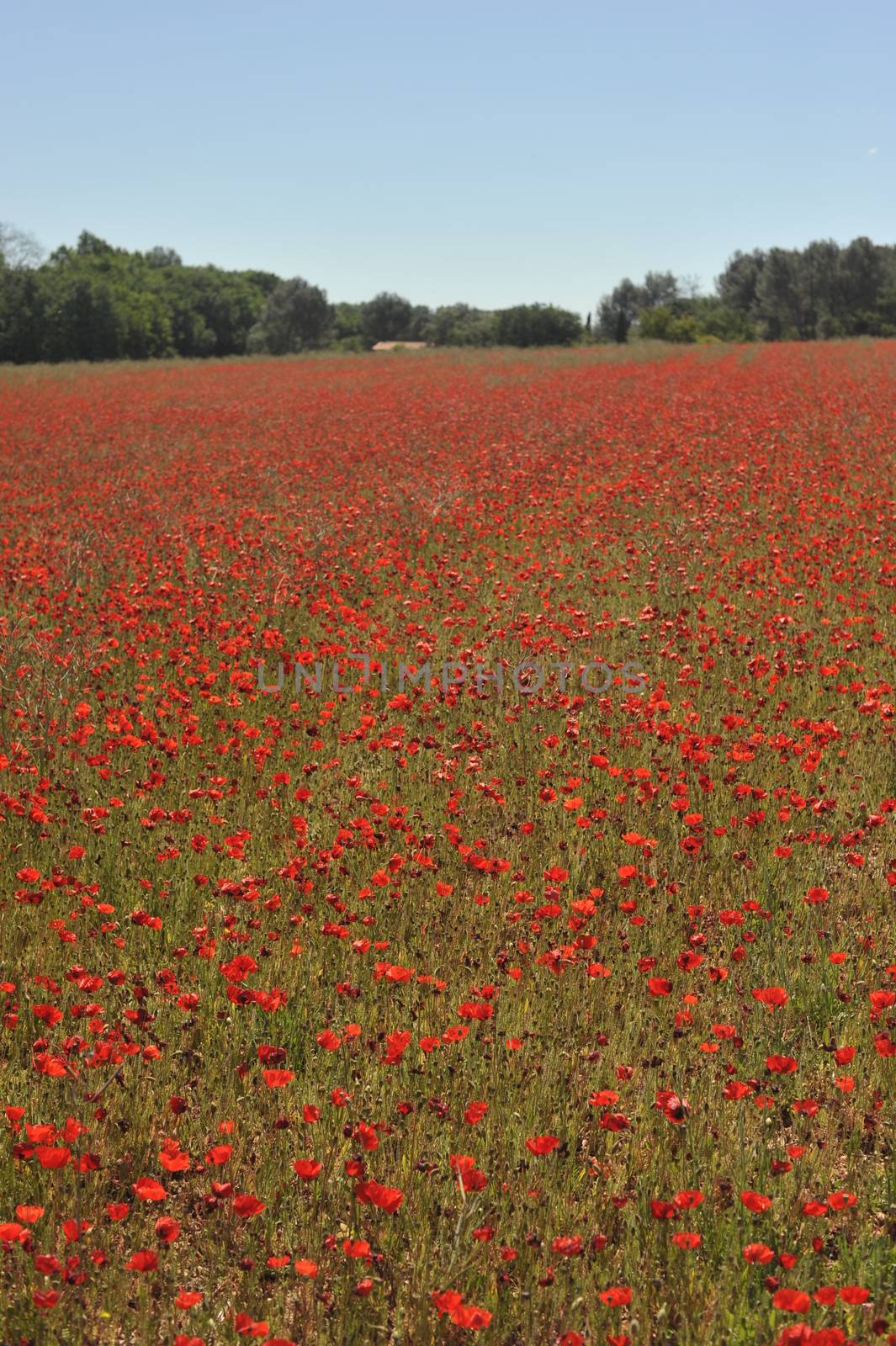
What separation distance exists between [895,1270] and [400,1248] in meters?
1.38

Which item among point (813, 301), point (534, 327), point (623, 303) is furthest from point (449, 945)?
point (623, 303)

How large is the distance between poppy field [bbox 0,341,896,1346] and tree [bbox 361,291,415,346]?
111 m

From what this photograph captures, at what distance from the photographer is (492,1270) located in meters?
2.90

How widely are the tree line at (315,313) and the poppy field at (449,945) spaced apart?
2488 inches

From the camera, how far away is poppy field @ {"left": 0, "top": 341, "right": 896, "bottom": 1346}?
9.42 ft

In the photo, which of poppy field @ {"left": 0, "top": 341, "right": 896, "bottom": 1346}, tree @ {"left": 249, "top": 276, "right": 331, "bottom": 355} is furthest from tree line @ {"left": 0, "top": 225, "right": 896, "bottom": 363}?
poppy field @ {"left": 0, "top": 341, "right": 896, "bottom": 1346}

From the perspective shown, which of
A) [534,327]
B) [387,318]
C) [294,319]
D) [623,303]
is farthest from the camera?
[623,303]

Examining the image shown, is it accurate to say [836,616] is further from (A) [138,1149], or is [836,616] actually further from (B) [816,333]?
(B) [816,333]

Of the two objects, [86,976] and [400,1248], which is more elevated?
[86,976]

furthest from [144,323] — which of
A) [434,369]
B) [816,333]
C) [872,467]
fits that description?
[872,467]

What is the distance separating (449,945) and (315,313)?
101714 mm

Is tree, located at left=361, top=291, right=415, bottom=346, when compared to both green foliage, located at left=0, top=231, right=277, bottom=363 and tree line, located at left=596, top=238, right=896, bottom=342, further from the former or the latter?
tree line, located at left=596, top=238, right=896, bottom=342

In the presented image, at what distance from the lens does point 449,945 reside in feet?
14.8

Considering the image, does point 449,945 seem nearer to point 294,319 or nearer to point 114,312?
point 114,312
